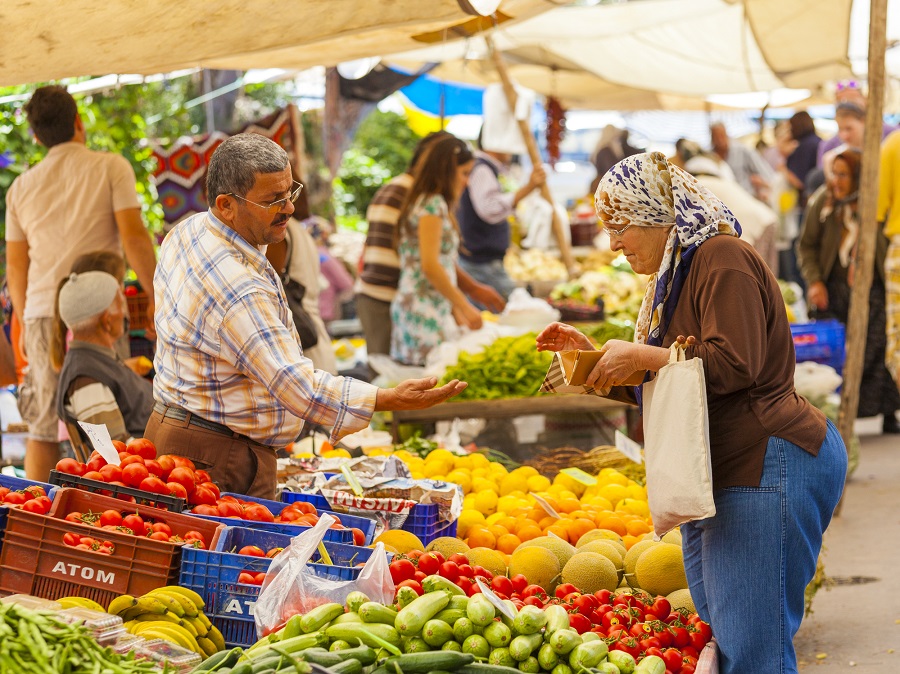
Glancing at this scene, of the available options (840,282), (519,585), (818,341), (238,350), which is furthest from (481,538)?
(840,282)

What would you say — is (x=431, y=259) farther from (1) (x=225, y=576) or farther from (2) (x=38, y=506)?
(1) (x=225, y=576)

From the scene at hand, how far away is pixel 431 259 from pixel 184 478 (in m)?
3.82

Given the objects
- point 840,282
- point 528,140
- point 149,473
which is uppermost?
point 528,140

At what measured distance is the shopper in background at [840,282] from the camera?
28.5 ft

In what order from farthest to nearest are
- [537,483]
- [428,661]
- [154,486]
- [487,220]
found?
[487,220]
[537,483]
[154,486]
[428,661]

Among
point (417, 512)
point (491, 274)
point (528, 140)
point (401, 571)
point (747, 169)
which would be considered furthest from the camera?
point (747, 169)

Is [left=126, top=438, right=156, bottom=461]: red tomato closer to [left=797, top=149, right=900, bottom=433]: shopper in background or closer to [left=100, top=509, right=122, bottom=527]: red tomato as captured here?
[left=100, top=509, right=122, bottom=527]: red tomato

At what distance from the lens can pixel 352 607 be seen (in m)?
2.74

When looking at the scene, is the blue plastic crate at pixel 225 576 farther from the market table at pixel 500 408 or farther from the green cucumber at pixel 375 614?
the market table at pixel 500 408

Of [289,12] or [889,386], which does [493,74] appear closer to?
[889,386]

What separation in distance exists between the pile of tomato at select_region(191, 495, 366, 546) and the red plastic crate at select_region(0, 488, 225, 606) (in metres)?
0.22

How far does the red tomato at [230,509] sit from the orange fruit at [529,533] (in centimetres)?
Answer: 133

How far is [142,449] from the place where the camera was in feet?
11.4

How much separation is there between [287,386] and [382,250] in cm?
418
